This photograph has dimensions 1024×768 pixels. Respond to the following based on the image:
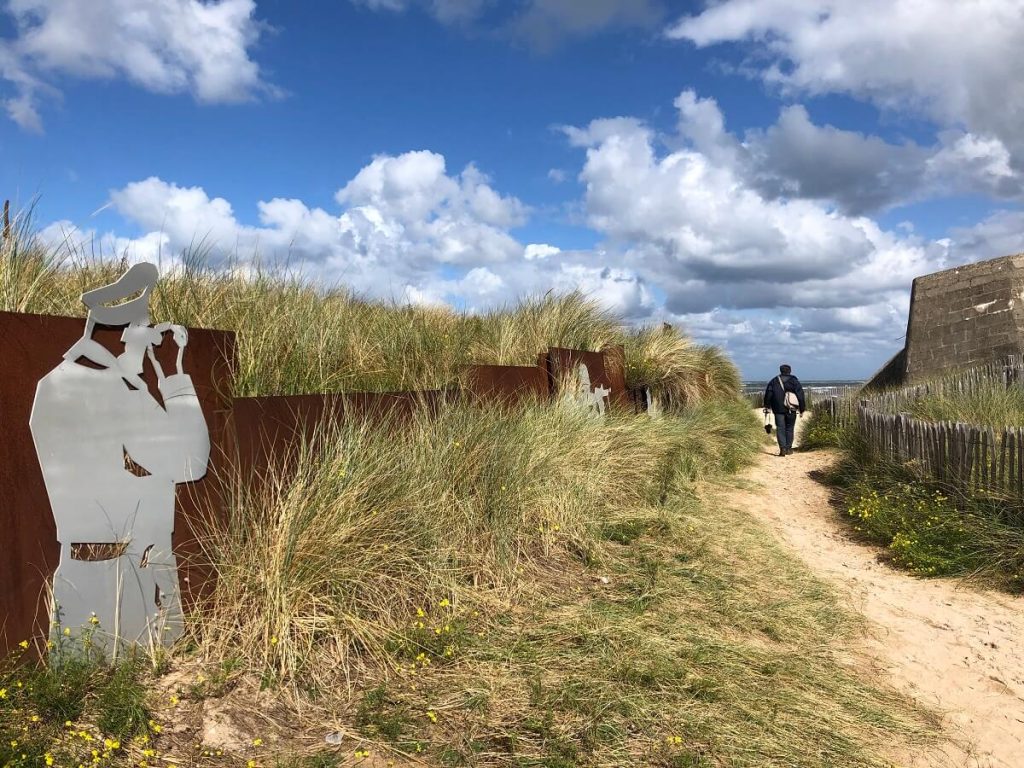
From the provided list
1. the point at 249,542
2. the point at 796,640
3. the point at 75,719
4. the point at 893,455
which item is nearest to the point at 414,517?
the point at 249,542

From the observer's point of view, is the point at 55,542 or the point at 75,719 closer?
the point at 75,719

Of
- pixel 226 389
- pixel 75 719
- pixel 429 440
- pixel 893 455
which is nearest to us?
pixel 75 719

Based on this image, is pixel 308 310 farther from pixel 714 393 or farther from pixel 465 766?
pixel 714 393

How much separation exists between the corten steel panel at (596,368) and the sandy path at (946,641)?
310 cm

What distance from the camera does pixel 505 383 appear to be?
734cm

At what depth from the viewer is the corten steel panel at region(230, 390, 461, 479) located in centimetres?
382

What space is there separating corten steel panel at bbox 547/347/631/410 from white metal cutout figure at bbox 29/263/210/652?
5.53m

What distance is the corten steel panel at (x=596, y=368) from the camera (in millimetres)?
8750

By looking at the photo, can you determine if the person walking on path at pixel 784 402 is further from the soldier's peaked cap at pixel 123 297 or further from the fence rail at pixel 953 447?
the soldier's peaked cap at pixel 123 297

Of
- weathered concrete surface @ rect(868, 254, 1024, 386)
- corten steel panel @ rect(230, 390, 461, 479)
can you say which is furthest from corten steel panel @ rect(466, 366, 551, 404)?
weathered concrete surface @ rect(868, 254, 1024, 386)

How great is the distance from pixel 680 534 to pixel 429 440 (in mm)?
2510

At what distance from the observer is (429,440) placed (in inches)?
205

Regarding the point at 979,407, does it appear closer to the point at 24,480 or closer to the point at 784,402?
the point at 784,402

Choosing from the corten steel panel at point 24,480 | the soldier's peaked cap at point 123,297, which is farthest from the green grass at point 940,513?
the corten steel panel at point 24,480
